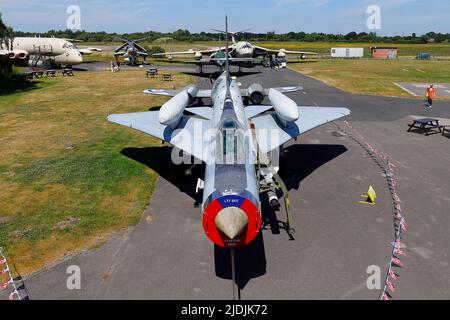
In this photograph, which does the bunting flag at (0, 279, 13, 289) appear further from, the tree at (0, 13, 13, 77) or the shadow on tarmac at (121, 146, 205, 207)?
the tree at (0, 13, 13, 77)

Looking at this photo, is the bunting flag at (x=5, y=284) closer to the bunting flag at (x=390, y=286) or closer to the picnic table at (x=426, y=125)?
the bunting flag at (x=390, y=286)

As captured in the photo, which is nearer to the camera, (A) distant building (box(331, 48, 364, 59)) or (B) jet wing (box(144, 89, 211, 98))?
(B) jet wing (box(144, 89, 211, 98))

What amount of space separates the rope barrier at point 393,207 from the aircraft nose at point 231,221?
4.62m

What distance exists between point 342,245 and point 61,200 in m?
12.2

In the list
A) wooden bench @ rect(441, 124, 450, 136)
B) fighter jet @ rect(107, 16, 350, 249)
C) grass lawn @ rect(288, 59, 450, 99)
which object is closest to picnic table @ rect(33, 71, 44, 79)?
fighter jet @ rect(107, 16, 350, 249)

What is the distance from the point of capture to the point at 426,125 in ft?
86.6

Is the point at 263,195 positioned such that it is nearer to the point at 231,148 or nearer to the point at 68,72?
the point at 231,148

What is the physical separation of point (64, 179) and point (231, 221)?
12.1 m

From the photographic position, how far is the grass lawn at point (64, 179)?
12.4m

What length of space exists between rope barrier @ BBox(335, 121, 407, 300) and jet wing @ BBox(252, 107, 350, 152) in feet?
11.0

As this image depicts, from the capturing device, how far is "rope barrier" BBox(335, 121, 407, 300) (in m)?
9.98

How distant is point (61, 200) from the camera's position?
15141 millimetres

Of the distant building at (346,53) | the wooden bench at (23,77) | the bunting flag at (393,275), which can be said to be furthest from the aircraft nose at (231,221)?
the distant building at (346,53)
